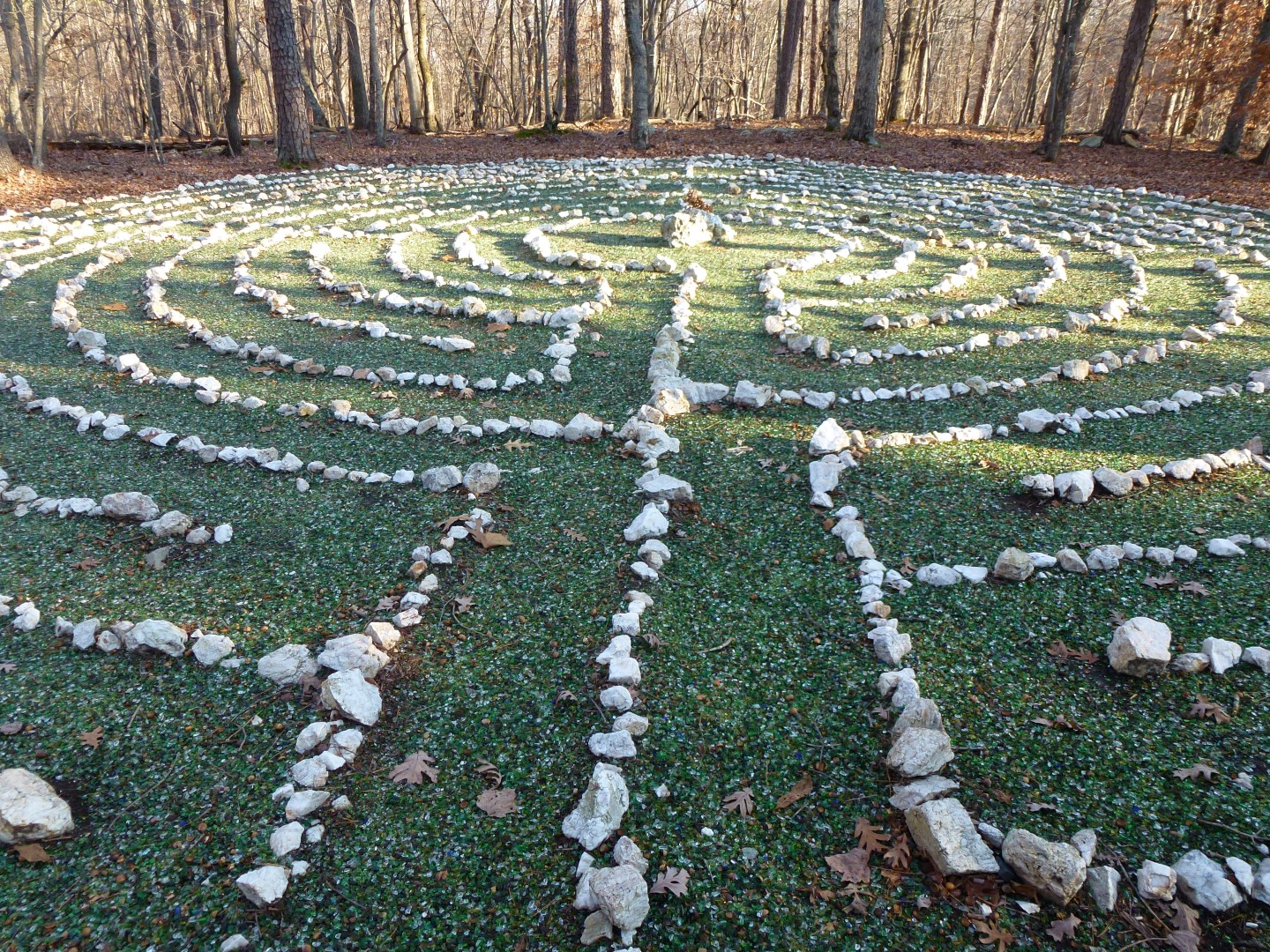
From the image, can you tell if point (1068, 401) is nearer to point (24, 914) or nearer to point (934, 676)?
point (934, 676)

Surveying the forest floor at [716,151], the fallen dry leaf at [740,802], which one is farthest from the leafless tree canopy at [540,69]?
the fallen dry leaf at [740,802]

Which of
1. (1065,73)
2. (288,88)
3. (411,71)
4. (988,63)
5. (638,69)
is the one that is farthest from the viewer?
(988,63)

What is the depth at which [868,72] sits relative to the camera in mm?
20297

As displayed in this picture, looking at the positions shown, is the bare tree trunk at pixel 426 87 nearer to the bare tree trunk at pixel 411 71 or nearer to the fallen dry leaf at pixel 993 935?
the bare tree trunk at pixel 411 71

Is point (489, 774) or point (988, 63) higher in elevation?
point (988, 63)

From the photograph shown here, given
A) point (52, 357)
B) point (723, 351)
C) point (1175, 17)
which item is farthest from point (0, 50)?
point (1175, 17)

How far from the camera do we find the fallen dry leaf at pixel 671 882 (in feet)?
9.87

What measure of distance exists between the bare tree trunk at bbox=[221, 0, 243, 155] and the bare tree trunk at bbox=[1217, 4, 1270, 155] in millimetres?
23849

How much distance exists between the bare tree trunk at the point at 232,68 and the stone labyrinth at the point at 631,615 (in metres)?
12.0

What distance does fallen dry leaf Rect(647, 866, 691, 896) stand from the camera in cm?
301

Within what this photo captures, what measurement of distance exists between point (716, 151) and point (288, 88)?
1059cm

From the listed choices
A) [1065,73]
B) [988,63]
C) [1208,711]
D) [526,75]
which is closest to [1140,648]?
[1208,711]

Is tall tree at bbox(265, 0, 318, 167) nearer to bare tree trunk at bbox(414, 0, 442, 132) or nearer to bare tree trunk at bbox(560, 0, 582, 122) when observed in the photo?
bare tree trunk at bbox(414, 0, 442, 132)

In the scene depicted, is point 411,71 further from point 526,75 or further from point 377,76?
point 526,75
